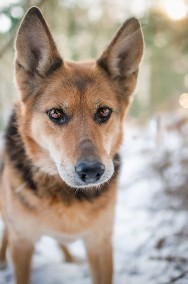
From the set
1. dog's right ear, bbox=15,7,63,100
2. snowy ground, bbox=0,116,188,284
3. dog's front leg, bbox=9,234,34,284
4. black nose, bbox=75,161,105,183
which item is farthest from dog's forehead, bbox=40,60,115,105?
snowy ground, bbox=0,116,188,284

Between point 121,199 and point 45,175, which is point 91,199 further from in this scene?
point 121,199

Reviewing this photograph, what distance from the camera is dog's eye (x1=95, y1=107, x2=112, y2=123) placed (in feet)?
10.3

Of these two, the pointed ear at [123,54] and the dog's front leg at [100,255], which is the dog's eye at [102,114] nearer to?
the pointed ear at [123,54]

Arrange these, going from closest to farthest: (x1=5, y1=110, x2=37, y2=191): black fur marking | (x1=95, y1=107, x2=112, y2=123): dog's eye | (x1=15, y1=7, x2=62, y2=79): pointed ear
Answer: (x1=15, y1=7, x2=62, y2=79): pointed ear
(x1=95, y1=107, x2=112, y2=123): dog's eye
(x1=5, y1=110, x2=37, y2=191): black fur marking

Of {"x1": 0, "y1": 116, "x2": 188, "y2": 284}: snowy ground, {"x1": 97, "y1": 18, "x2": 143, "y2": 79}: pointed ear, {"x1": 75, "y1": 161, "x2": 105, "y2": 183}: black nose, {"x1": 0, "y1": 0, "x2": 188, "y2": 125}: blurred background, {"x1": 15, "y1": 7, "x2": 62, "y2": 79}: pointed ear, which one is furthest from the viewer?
{"x1": 0, "y1": 0, "x2": 188, "y2": 125}: blurred background

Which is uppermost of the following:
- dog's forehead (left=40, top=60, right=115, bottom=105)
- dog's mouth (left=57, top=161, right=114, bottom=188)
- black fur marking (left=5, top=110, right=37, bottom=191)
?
dog's forehead (left=40, top=60, right=115, bottom=105)

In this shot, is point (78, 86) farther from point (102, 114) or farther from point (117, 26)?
point (117, 26)

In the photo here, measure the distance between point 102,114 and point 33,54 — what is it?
0.88m

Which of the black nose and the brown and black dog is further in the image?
the brown and black dog

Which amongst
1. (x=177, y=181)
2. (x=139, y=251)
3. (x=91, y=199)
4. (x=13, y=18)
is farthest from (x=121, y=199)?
(x=13, y=18)

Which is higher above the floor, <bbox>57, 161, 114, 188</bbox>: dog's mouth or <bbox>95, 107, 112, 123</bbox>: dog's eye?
<bbox>95, 107, 112, 123</bbox>: dog's eye

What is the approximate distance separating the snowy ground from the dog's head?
1427 millimetres

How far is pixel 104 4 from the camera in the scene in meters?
11.3

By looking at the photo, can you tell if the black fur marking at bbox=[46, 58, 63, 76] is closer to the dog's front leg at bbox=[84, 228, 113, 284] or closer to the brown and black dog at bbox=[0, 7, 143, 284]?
the brown and black dog at bbox=[0, 7, 143, 284]
